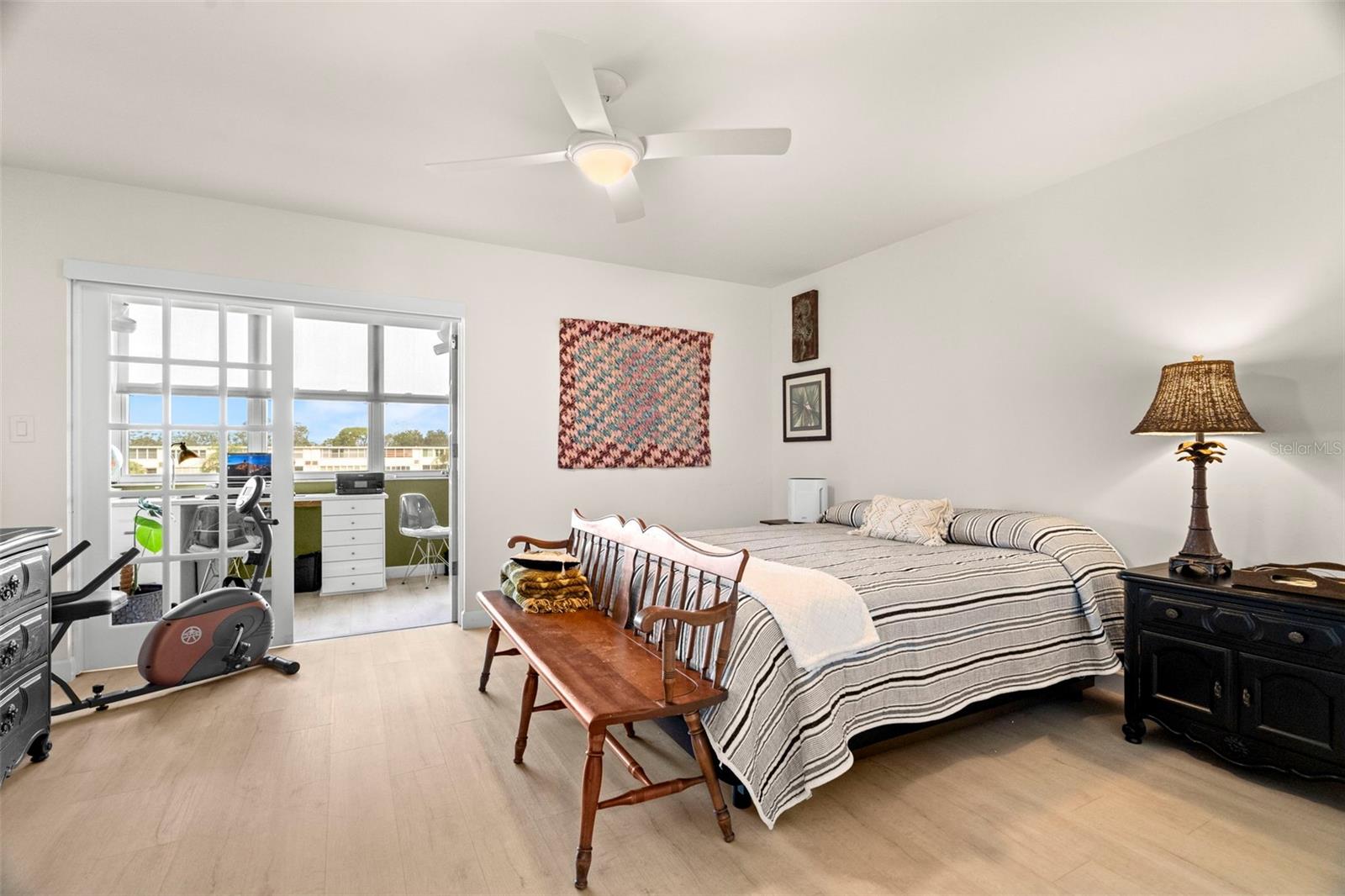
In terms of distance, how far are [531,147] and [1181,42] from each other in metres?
2.60

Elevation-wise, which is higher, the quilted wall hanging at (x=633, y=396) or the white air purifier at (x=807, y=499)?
the quilted wall hanging at (x=633, y=396)

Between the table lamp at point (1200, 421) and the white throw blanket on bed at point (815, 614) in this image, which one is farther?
the table lamp at point (1200, 421)

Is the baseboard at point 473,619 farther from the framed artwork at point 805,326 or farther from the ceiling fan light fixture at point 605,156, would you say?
the framed artwork at point 805,326

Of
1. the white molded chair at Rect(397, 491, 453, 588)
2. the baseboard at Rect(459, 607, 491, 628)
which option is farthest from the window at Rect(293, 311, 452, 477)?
the baseboard at Rect(459, 607, 491, 628)

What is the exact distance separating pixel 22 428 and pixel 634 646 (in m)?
3.45

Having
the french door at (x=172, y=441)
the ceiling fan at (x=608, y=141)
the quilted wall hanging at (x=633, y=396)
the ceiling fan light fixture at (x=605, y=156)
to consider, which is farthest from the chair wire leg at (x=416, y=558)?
the ceiling fan light fixture at (x=605, y=156)

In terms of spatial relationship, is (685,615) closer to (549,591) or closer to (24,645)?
(549,591)

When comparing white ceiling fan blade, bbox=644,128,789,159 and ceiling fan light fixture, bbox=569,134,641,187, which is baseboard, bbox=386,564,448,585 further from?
white ceiling fan blade, bbox=644,128,789,159

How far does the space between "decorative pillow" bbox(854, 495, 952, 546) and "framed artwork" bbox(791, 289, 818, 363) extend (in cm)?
169

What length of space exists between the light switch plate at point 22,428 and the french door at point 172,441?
160mm

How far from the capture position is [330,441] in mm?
5996

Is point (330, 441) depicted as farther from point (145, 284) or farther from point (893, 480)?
point (893, 480)

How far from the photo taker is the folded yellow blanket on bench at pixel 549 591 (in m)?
2.71

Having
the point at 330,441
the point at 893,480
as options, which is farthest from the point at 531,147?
the point at 330,441
